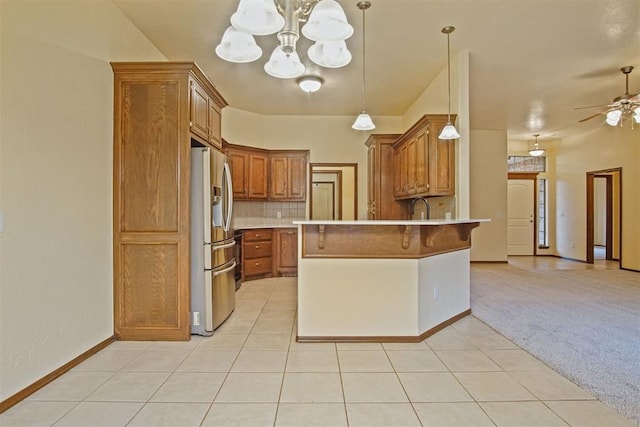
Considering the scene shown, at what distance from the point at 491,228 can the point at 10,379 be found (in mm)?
7702

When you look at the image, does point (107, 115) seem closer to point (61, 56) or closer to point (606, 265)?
point (61, 56)

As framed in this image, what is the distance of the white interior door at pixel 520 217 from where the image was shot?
27.7ft

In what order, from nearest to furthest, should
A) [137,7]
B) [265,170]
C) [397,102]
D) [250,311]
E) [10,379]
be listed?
1. [10,379]
2. [137,7]
3. [250,311]
4. [397,102]
5. [265,170]

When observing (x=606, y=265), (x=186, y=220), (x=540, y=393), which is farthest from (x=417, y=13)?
(x=606, y=265)

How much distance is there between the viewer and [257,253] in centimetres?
560

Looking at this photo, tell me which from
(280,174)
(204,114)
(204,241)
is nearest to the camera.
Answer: (204,241)

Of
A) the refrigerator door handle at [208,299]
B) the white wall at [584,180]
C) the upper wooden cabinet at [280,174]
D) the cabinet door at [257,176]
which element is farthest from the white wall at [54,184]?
the white wall at [584,180]

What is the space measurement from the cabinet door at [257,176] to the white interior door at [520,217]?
606 cm

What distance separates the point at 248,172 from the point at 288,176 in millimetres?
713

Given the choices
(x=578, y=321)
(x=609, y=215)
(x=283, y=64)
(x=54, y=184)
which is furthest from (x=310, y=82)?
(x=609, y=215)

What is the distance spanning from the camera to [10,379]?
78.0 inches

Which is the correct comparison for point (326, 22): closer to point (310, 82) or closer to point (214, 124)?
Answer: point (214, 124)

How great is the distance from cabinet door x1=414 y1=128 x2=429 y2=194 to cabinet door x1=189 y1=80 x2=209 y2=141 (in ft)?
8.31

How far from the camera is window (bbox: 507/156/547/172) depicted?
28.0 ft
